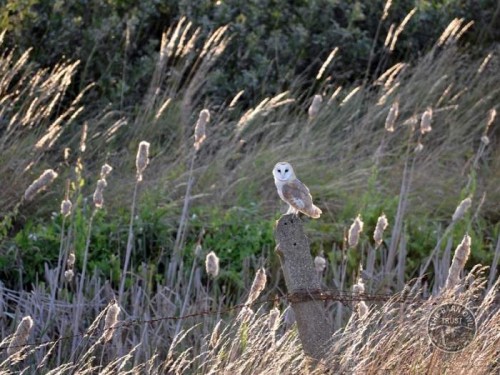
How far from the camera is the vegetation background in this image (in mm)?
5363

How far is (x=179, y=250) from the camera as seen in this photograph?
16.8ft

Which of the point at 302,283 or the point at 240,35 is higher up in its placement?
the point at 302,283

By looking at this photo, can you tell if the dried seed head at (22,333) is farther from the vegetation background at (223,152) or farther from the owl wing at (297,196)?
the owl wing at (297,196)

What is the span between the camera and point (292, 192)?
432 cm

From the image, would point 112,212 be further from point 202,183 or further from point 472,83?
point 472,83

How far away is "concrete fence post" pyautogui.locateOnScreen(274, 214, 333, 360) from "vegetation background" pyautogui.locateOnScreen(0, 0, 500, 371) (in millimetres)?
317

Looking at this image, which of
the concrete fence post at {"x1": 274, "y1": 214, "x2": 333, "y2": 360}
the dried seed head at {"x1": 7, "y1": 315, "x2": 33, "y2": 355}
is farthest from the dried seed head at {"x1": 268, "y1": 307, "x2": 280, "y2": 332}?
the dried seed head at {"x1": 7, "y1": 315, "x2": 33, "y2": 355}

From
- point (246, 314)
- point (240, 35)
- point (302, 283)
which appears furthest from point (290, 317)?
point (240, 35)

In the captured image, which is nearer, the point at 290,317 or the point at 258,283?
the point at 258,283

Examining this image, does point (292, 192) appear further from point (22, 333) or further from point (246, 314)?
point (22, 333)

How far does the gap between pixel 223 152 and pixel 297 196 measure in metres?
2.63

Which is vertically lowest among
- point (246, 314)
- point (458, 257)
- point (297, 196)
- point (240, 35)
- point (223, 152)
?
point (223, 152)

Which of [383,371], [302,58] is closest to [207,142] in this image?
[302,58]

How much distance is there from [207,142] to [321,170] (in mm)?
830
